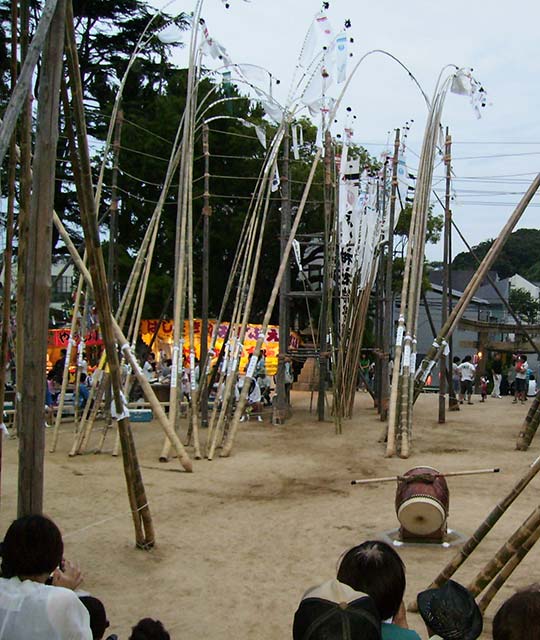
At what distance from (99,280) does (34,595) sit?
101 inches

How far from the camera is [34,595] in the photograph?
1.94m

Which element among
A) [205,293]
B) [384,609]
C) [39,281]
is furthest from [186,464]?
[384,609]

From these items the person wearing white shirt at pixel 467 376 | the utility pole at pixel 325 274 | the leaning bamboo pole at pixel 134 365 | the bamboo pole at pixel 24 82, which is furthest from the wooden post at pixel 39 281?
the person wearing white shirt at pixel 467 376

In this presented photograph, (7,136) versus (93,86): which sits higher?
(93,86)

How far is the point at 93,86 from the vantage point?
16.3 metres

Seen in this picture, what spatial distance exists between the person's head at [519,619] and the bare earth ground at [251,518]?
230cm

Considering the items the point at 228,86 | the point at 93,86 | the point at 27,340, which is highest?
the point at 93,86

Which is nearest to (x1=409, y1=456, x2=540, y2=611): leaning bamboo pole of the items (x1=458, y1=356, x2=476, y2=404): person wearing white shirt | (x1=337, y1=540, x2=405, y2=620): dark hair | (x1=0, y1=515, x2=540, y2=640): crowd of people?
(x1=0, y1=515, x2=540, y2=640): crowd of people

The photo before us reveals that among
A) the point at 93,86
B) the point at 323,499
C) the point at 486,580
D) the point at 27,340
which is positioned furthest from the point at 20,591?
the point at 93,86

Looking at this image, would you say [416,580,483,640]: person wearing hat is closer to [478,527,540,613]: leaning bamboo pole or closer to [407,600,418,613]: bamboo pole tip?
[478,527,540,613]: leaning bamboo pole

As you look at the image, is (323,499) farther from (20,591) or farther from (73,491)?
(20,591)

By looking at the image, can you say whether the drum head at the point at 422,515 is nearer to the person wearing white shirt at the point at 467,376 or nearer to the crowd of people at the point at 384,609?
the crowd of people at the point at 384,609

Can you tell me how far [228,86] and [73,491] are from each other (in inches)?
234

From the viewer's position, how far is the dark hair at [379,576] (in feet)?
6.33
